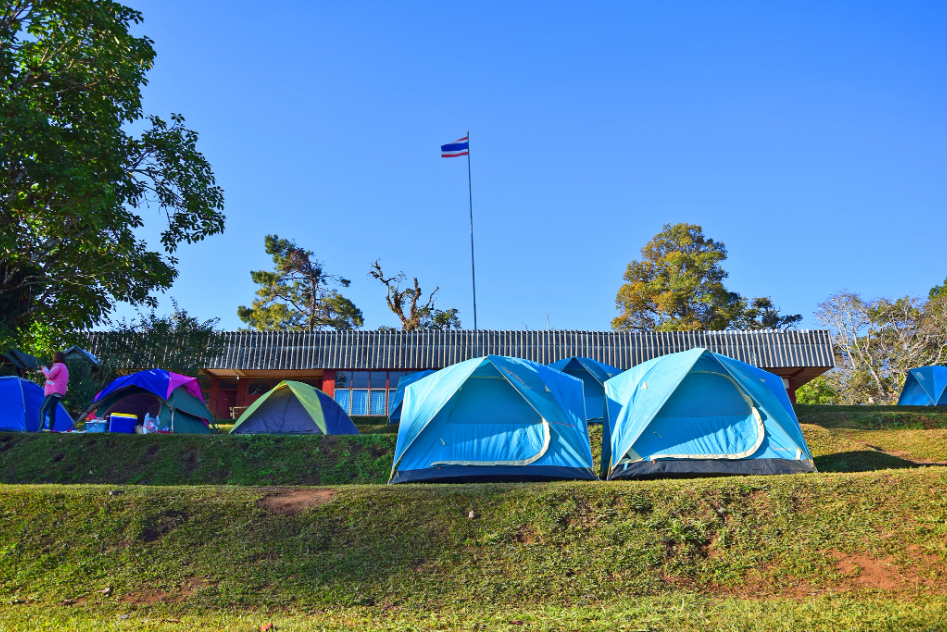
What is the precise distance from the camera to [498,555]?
6980 mm

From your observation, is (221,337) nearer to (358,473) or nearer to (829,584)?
(358,473)

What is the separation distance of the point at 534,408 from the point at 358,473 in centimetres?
329

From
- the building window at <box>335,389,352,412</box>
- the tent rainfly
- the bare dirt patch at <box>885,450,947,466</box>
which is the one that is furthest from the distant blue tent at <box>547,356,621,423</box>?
the building window at <box>335,389,352,412</box>

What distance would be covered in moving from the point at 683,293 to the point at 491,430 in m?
29.3

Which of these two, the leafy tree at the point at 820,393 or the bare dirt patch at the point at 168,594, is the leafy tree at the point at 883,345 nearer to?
the leafy tree at the point at 820,393

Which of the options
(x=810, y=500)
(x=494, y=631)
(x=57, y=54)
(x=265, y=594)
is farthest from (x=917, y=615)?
(x=57, y=54)

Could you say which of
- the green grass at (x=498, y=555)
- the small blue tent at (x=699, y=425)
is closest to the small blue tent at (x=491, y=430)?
the small blue tent at (x=699, y=425)

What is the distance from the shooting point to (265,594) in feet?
20.5

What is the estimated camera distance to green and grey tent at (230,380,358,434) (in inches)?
562

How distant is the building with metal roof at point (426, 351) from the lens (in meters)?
26.4

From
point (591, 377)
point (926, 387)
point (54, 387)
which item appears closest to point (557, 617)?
point (54, 387)

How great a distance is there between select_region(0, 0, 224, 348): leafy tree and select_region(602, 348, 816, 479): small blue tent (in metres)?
11.7

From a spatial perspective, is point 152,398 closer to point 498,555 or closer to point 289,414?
point 289,414

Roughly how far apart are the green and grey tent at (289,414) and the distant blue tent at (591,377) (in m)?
6.20
